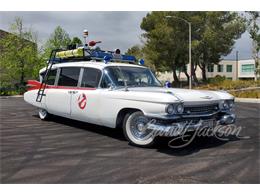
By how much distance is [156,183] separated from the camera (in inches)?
158

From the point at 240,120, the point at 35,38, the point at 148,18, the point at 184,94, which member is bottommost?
the point at 240,120

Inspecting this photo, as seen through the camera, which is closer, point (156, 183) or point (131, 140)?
point (156, 183)

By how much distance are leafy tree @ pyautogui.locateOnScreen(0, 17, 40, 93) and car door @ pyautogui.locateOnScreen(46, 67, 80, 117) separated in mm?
23447

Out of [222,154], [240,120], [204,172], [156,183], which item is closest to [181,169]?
[204,172]

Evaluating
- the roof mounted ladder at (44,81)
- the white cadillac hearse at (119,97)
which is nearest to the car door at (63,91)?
the white cadillac hearse at (119,97)

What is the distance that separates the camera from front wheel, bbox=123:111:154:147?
5.83 meters

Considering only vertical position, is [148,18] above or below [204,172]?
above

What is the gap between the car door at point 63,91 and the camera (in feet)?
24.8

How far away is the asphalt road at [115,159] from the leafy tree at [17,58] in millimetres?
→ 24694

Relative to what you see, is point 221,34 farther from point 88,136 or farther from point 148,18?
point 88,136

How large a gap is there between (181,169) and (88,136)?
2944 mm

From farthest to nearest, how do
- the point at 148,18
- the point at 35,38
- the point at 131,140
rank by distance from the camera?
the point at 148,18, the point at 35,38, the point at 131,140

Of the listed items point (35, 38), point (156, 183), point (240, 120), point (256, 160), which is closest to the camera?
point (156, 183)

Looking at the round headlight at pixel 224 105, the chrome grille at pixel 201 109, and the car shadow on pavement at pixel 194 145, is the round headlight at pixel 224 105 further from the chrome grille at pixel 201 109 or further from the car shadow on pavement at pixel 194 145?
the car shadow on pavement at pixel 194 145
